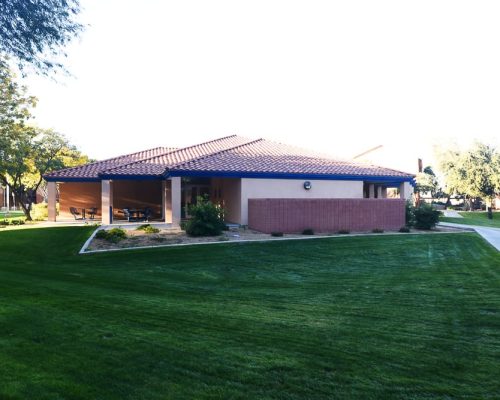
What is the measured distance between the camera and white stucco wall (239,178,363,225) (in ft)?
75.4

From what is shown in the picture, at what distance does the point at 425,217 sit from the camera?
77.5 ft

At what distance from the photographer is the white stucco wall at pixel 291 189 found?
75.4 feet

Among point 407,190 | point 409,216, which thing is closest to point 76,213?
point 409,216

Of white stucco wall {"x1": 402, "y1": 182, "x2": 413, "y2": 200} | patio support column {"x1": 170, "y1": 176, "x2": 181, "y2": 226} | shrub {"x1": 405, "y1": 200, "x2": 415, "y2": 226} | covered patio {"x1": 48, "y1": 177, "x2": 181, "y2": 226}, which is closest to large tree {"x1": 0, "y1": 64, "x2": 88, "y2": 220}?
covered patio {"x1": 48, "y1": 177, "x2": 181, "y2": 226}

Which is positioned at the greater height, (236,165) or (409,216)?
(236,165)

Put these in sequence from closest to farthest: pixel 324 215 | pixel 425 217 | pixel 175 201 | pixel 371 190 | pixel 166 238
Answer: pixel 166 238 < pixel 324 215 < pixel 175 201 < pixel 425 217 < pixel 371 190

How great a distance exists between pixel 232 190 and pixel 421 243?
1103 cm

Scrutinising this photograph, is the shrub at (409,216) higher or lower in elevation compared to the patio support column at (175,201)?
lower

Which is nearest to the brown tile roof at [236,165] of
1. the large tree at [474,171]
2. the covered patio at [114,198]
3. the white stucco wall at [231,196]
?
the white stucco wall at [231,196]

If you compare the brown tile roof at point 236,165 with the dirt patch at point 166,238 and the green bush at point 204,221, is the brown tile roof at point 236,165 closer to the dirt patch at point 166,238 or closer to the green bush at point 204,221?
the green bush at point 204,221

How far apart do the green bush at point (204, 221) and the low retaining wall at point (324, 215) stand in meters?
2.53

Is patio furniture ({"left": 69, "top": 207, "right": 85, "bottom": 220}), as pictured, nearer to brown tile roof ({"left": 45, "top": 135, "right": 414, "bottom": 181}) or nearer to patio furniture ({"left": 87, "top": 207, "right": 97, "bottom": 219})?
patio furniture ({"left": 87, "top": 207, "right": 97, "bottom": 219})

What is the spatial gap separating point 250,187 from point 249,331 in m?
17.2

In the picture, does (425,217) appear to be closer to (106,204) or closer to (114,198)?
(106,204)
